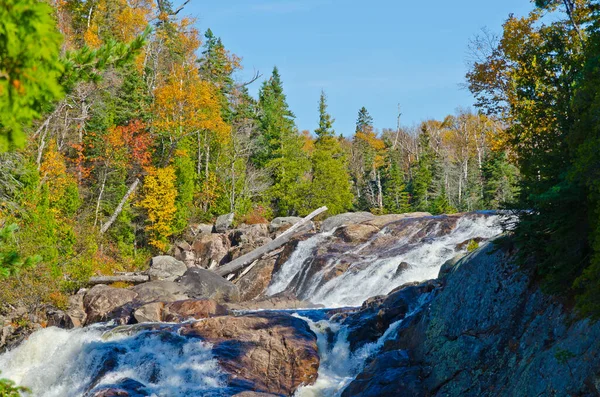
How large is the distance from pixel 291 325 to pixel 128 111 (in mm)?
26221

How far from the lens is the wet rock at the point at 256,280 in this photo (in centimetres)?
2803

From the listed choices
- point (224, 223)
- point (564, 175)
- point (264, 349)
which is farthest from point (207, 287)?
point (564, 175)

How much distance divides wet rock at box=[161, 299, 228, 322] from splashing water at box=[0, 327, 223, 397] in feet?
7.93

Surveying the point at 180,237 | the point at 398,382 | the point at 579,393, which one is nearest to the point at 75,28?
the point at 180,237

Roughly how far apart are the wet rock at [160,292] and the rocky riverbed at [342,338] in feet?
0.30

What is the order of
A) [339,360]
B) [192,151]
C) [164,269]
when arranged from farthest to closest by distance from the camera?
[192,151] → [164,269] → [339,360]

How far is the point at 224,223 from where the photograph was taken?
38.0 m

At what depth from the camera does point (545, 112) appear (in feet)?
32.7

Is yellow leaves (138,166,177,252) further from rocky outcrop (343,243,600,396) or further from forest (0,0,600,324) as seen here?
rocky outcrop (343,243,600,396)

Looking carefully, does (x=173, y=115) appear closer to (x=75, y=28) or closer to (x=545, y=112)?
(x=75, y=28)

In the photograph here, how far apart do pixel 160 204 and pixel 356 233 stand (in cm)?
1345

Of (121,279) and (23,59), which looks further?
(121,279)

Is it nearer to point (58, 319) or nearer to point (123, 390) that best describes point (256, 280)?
point (58, 319)

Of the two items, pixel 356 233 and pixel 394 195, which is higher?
pixel 394 195
